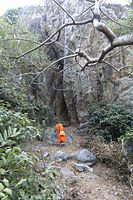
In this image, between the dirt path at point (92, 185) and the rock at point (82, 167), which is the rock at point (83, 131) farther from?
the rock at point (82, 167)

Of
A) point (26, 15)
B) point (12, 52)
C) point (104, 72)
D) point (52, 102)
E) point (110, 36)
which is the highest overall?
point (26, 15)

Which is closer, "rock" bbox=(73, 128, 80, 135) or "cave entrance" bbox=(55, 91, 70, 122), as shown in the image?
"rock" bbox=(73, 128, 80, 135)

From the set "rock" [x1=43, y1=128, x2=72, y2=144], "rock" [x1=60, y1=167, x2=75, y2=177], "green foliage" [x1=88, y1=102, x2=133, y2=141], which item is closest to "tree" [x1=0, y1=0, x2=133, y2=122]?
"rock" [x1=43, y1=128, x2=72, y2=144]

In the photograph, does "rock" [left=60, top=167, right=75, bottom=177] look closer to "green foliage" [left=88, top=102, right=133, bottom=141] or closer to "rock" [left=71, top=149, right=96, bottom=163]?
"rock" [left=71, top=149, right=96, bottom=163]

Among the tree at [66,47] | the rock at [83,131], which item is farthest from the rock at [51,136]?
the tree at [66,47]

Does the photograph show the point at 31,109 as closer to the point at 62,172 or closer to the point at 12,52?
the point at 12,52

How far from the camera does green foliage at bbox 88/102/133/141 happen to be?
7.20 metres

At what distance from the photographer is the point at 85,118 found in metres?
9.27

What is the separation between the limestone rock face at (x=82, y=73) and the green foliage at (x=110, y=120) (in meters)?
0.62

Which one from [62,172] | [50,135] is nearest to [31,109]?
[50,135]

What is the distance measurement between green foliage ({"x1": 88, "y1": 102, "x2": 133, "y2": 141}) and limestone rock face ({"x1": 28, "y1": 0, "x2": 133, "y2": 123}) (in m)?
0.62

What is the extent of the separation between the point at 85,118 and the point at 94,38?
3110 millimetres

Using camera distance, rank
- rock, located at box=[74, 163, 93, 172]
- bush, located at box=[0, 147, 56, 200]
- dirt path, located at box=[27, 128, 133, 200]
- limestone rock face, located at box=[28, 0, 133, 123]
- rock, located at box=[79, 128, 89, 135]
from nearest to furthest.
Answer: bush, located at box=[0, 147, 56, 200], dirt path, located at box=[27, 128, 133, 200], rock, located at box=[74, 163, 93, 172], rock, located at box=[79, 128, 89, 135], limestone rock face, located at box=[28, 0, 133, 123]

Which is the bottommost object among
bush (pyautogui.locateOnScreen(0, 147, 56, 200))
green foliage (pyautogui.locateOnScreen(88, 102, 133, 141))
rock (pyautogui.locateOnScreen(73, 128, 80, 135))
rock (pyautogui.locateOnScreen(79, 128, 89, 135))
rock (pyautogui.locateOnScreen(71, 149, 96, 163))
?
rock (pyautogui.locateOnScreen(73, 128, 80, 135))
